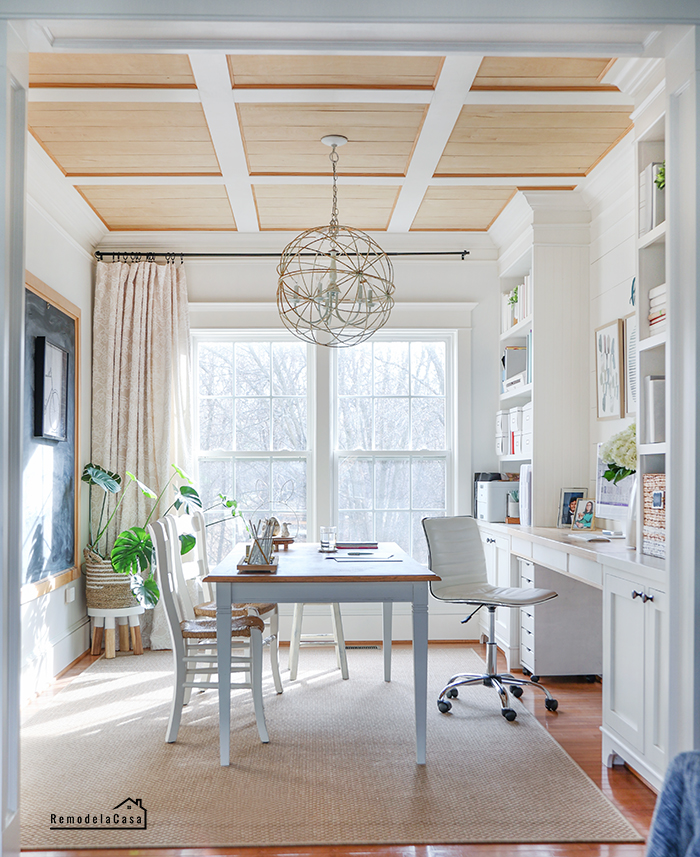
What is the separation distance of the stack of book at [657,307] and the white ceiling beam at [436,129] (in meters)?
1.15

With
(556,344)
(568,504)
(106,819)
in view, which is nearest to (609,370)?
(556,344)

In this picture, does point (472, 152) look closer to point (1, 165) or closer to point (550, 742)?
point (1, 165)

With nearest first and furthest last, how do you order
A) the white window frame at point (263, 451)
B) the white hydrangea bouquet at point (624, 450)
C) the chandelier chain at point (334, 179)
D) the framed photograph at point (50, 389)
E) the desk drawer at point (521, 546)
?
the white hydrangea bouquet at point (624, 450) → the chandelier chain at point (334, 179) → the framed photograph at point (50, 389) → the desk drawer at point (521, 546) → the white window frame at point (263, 451)

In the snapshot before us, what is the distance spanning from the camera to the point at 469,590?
3.91m

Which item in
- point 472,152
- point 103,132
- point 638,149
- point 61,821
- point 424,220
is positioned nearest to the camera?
point 61,821

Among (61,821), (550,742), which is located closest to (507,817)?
(550,742)

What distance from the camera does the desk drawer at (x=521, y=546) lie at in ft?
13.4

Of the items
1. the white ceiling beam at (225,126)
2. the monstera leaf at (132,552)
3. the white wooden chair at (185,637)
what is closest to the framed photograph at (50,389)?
the monstera leaf at (132,552)

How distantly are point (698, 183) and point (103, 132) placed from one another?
2.71 meters

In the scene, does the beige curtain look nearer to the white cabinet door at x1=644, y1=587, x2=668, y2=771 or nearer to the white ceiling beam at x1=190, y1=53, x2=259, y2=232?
the white ceiling beam at x1=190, y1=53, x2=259, y2=232

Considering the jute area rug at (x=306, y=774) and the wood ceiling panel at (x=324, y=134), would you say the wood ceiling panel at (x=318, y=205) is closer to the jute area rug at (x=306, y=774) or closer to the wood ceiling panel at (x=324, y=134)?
the wood ceiling panel at (x=324, y=134)

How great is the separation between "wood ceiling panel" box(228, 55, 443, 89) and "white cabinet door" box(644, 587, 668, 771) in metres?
2.22

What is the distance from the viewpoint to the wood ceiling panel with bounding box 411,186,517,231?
4.38 metres

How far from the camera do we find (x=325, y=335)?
203 inches
